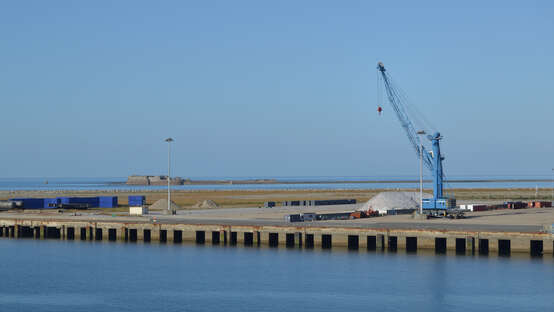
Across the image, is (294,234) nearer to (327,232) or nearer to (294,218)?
(327,232)

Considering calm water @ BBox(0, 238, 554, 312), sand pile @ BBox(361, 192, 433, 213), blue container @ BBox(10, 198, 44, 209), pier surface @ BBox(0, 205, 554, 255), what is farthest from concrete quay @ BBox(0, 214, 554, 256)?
blue container @ BBox(10, 198, 44, 209)

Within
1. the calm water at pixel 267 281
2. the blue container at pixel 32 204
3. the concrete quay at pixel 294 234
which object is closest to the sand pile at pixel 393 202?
the concrete quay at pixel 294 234

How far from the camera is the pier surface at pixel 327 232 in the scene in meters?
77.6

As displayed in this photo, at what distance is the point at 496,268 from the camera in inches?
2785

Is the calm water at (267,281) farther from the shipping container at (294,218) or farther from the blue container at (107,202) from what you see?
the blue container at (107,202)

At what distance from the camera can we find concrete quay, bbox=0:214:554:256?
77.3m

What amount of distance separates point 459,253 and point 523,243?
5.91m

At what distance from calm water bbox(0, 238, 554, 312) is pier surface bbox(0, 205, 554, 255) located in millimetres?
2106

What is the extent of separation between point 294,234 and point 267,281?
58.0 ft

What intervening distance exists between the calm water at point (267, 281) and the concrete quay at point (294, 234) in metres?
2.03

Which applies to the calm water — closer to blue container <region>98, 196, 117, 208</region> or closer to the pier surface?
the pier surface

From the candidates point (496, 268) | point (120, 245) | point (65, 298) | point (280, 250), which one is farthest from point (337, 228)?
point (65, 298)

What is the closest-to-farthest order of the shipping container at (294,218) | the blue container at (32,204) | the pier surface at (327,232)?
the pier surface at (327,232) < the shipping container at (294,218) < the blue container at (32,204)

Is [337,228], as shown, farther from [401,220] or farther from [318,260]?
[401,220]
